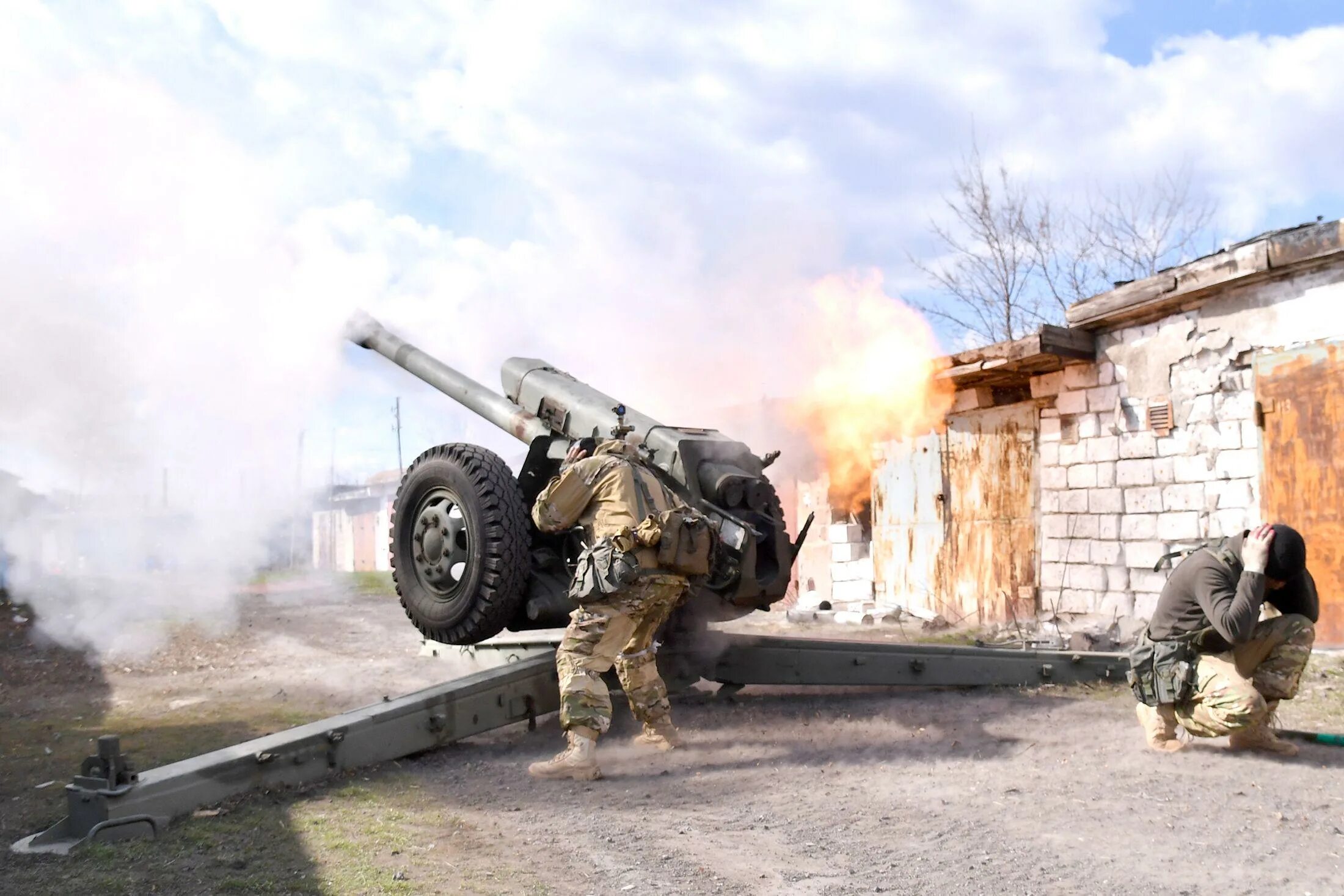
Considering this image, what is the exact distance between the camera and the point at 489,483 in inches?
222

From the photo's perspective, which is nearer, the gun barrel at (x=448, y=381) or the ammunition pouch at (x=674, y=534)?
the ammunition pouch at (x=674, y=534)

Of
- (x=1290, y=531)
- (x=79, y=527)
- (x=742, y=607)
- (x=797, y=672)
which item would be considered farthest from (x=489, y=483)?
(x=79, y=527)

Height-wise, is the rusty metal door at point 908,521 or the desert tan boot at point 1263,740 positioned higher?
the rusty metal door at point 908,521

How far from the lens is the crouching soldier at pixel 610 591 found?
488 cm

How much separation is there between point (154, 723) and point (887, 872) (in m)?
4.46

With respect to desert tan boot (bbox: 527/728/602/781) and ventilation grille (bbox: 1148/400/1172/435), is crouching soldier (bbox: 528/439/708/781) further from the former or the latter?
ventilation grille (bbox: 1148/400/1172/435)

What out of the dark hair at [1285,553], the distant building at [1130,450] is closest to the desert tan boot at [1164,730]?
the dark hair at [1285,553]

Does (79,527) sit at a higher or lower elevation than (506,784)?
higher

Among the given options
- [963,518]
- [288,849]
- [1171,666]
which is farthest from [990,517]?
[288,849]

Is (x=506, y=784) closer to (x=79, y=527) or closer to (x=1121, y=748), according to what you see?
(x=1121, y=748)

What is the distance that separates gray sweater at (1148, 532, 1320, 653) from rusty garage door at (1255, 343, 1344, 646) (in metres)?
3.12

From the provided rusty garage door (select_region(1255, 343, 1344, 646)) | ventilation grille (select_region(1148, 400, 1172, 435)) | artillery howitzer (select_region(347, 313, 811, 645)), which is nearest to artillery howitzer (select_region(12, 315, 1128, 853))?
artillery howitzer (select_region(347, 313, 811, 645))

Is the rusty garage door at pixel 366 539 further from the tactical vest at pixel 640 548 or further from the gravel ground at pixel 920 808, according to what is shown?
the tactical vest at pixel 640 548

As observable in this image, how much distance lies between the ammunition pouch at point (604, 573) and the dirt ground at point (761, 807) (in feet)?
2.68
